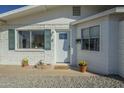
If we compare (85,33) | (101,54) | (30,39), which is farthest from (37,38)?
(101,54)

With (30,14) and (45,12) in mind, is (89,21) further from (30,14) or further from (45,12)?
(30,14)

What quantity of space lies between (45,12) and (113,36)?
190 inches

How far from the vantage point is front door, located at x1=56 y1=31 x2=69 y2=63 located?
40.4ft

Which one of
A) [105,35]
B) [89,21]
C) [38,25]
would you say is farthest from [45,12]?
[105,35]

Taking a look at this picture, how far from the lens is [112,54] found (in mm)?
8984

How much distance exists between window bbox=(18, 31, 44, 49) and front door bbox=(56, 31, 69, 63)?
98cm

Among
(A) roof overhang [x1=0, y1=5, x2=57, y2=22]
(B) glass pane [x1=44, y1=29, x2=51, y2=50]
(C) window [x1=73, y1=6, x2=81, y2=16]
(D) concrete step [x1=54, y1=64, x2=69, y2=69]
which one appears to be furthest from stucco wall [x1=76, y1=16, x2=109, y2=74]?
(A) roof overhang [x1=0, y1=5, x2=57, y2=22]

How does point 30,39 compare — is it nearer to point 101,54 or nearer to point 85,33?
point 85,33

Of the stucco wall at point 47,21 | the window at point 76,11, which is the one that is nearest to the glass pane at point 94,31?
the stucco wall at point 47,21

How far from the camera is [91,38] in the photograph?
1039 cm

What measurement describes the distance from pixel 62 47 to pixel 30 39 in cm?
203

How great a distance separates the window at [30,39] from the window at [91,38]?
266cm

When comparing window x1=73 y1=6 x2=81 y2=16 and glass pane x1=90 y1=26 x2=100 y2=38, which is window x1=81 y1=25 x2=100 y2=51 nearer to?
glass pane x1=90 y1=26 x2=100 y2=38
